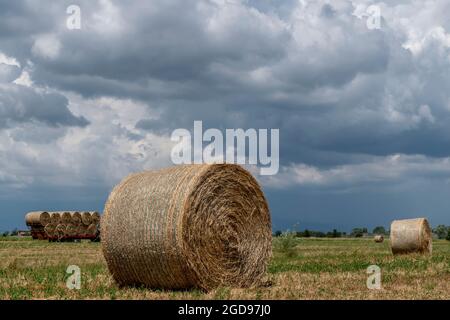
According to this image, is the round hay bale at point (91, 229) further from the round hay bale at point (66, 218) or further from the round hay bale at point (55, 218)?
the round hay bale at point (55, 218)

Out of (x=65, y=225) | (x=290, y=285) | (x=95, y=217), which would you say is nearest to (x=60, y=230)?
(x=65, y=225)

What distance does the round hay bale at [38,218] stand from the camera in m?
42.3

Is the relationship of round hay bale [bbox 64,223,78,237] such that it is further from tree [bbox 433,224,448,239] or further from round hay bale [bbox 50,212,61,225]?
tree [bbox 433,224,448,239]

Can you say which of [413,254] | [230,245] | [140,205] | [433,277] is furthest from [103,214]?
[413,254]

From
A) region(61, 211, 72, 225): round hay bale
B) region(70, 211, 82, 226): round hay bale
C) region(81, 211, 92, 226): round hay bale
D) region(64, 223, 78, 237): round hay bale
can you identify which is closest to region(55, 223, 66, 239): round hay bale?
region(64, 223, 78, 237): round hay bale

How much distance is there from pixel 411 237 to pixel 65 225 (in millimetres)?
23574

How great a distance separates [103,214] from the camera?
13719 millimetres

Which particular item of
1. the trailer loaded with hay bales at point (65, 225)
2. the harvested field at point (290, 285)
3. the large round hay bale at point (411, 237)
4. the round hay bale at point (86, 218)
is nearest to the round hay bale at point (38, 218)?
the trailer loaded with hay bales at point (65, 225)

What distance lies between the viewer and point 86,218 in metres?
42.8

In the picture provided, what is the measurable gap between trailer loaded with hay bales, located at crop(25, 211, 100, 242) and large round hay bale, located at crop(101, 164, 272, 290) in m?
29.6

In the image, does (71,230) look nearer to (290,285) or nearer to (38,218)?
(38,218)

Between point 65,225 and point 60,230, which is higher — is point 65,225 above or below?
above

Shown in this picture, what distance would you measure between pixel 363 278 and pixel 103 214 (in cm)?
596
